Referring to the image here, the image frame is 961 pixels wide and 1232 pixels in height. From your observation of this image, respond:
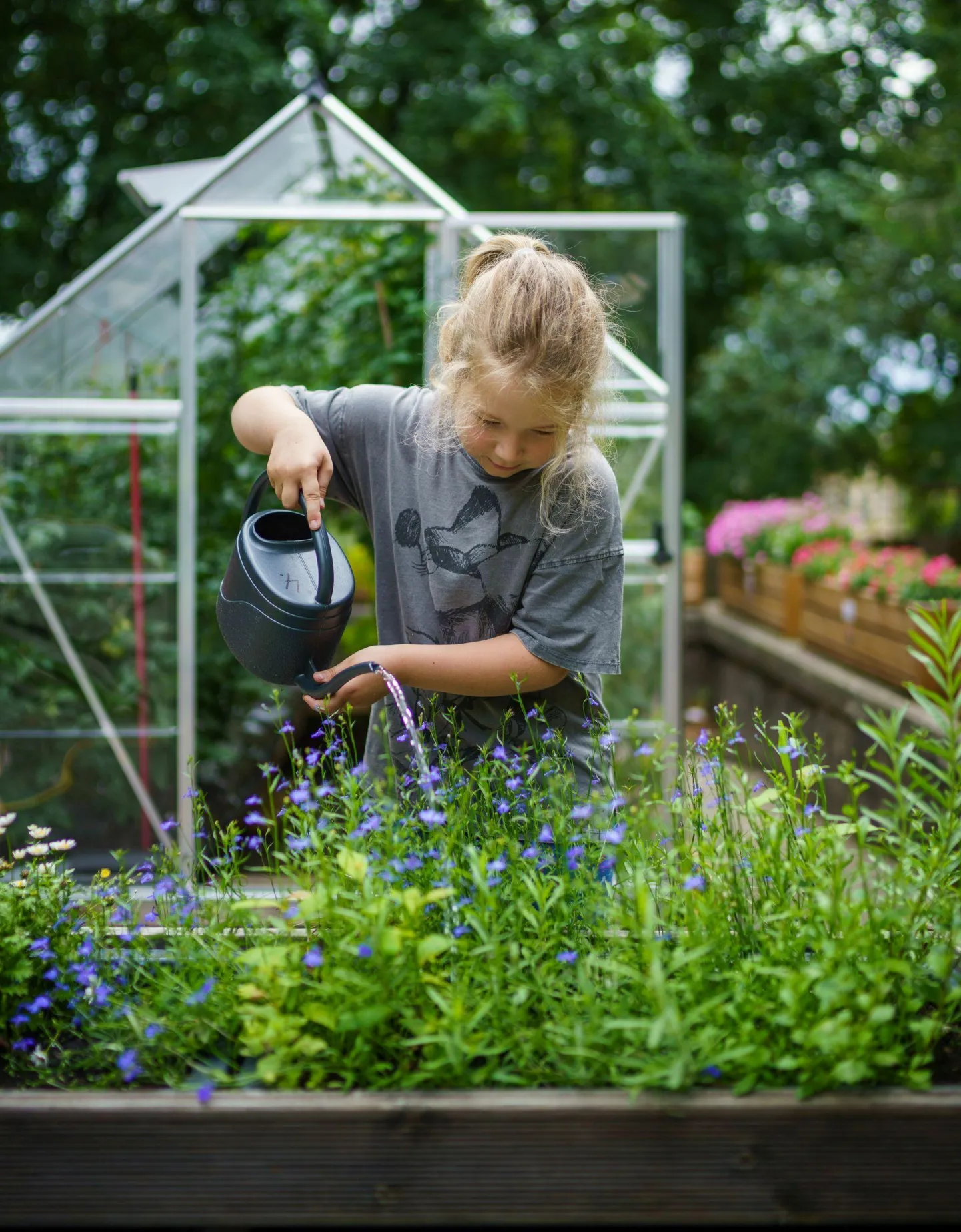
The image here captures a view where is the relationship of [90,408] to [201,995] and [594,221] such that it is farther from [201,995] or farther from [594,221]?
[201,995]

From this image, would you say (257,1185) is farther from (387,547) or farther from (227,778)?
(227,778)

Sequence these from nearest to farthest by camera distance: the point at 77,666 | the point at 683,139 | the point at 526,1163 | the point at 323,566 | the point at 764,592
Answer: the point at 526,1163 < the point at 323,566 < the point at 77,666 < the point at 764,592 < the point at 683,139

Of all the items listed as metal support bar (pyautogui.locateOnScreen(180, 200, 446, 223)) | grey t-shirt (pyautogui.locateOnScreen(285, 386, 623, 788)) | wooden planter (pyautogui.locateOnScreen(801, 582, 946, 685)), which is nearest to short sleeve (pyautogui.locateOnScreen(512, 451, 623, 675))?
grey t-shirt (pyautogui.locateOnScreen(285, 386, 623, 788))

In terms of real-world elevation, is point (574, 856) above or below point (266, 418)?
below

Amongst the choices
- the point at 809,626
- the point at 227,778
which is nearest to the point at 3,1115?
the point at 227,778

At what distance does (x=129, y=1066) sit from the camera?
1.22 metres

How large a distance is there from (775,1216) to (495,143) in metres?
11.6

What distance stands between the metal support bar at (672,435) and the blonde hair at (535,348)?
252cm

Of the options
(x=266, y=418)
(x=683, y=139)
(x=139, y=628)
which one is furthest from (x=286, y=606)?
(x=683, y=139)

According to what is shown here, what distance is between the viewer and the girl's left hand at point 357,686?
1549 mm

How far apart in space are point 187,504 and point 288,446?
2.32 m

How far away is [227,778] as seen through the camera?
4258mm

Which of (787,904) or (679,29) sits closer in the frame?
(787,904)

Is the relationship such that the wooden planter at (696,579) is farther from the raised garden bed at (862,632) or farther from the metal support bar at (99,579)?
the metal support bar at (99,579)
